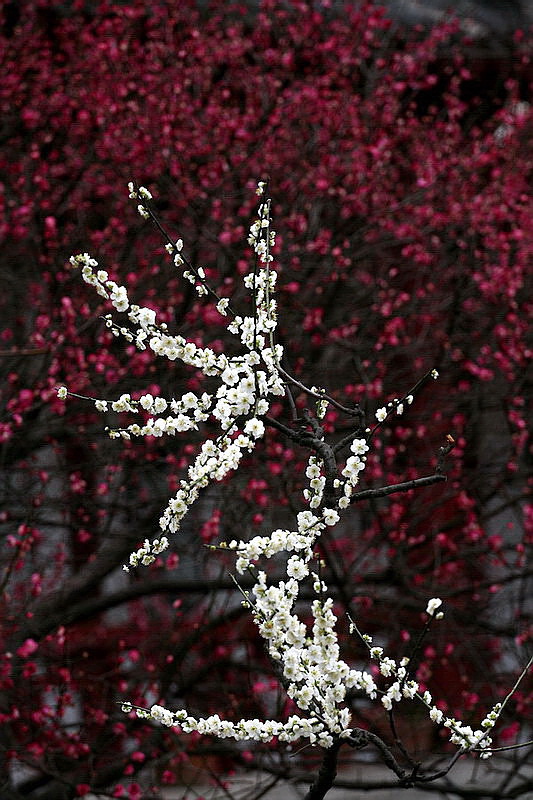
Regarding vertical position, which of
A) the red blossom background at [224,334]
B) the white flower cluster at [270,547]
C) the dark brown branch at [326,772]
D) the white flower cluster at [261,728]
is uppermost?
the red blossom background at [224,334]

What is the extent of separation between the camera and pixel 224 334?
8.21 m

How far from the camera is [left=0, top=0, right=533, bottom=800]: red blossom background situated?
24.6 ft

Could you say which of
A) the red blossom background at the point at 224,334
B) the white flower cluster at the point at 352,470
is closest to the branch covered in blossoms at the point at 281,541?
the white flower cluster at the point at 352,470

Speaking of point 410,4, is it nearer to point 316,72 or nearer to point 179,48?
point 316,72

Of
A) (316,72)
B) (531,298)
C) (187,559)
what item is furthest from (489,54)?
(187,559)

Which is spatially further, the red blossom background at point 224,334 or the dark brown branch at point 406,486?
the red blossom background at point 224,334

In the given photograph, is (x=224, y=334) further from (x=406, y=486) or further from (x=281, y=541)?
(x=281, y=541)

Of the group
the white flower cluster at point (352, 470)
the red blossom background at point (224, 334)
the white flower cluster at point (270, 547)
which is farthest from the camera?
the red blossom background at point (224, 334)

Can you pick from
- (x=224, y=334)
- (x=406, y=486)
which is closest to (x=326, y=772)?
(x=406, y=486)

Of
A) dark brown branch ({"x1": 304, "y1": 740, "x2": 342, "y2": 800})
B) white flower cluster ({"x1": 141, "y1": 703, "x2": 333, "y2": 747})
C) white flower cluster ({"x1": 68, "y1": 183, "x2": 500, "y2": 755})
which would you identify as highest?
white flower cluster ({"x1": 68, "y1": 183, "x2": 500, "y2": 755})

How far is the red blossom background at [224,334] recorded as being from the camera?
24.6 feet

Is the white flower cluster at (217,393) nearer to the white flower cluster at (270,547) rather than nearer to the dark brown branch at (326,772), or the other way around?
the white flower cluster at (270,547)

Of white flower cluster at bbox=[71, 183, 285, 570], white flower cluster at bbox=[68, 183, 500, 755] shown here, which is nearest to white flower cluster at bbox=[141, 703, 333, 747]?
white flower cluster at bbox=[68, 183, 500, 755]

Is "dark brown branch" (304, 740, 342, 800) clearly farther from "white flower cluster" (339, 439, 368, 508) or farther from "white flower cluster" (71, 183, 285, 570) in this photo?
"white flower cluster" (71, 183, 285, 570)
